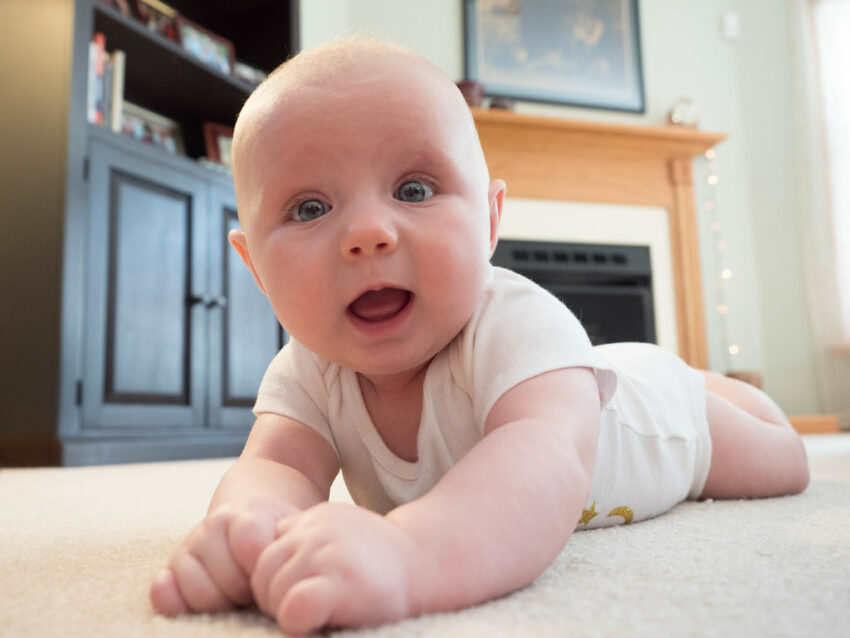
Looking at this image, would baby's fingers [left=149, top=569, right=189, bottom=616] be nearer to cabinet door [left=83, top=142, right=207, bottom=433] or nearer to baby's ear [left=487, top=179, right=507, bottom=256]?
baby's ear [left=487, top=179, right=507, bottom=256]

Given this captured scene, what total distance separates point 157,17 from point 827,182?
2844mm

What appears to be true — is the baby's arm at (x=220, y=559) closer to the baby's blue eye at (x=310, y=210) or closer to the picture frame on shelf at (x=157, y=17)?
the baby's blue eye at (x=310, y=210)

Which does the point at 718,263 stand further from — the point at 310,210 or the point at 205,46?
the point at 310,210

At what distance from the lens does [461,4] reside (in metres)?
3.13

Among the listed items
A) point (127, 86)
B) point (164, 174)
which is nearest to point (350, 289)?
point (164, 174)

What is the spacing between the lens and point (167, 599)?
1.17 ft

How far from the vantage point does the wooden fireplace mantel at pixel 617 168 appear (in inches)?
118

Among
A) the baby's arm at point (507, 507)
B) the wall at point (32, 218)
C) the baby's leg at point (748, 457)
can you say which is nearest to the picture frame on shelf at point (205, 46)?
the wall at point (32, 218)

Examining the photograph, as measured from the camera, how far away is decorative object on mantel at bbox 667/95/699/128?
10.8ft

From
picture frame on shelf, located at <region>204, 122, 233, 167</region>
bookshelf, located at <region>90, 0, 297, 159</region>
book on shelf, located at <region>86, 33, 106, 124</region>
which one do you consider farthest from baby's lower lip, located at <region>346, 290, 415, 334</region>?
picture frame on shelf, located at <region>204, 122, 233, 167</region>

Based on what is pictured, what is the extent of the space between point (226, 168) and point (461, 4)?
152 centimetres

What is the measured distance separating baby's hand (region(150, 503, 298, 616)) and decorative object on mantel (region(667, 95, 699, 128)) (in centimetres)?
330

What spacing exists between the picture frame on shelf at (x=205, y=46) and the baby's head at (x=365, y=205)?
5.50ft

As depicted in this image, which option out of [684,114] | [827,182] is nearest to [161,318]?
[684,114]
